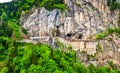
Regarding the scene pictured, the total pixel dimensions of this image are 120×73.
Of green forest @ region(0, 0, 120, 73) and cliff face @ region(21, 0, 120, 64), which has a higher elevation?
cliff face @ region(21, 0, 120, 64)

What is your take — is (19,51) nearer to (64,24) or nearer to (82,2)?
(64,24)

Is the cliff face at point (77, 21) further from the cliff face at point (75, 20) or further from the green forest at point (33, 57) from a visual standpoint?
the green forest at point (33, 57)

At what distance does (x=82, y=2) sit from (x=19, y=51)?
30.3 m

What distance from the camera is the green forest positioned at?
108062 millimetres

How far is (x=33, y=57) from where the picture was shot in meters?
110

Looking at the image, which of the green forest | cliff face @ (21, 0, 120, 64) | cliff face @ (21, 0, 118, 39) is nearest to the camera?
the green forest

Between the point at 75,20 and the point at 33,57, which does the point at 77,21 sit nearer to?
the point at 75,20

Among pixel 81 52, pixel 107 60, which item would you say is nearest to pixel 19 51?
pixel 81 52

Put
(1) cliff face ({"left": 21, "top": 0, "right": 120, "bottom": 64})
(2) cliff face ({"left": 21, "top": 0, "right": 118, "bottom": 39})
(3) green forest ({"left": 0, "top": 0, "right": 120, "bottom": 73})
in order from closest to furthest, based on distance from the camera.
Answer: (3) green forest ({"left": 0, "top": 0, "right": 120, "bottom": 73}) → (1) cliff face ({"left": 21, "top": 0, "right": 120, "bottom": 64}) → (2) cliff face ({"left": 21, "top": 0, "right": 118, "bottom": 39})

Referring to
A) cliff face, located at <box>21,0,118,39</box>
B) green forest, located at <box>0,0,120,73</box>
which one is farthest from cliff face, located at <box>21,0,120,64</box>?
green forest, located at <box>0,0,120,73</box>

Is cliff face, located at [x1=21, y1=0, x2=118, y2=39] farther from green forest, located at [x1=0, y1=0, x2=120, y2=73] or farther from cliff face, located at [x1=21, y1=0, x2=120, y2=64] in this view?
green forest, located at [x1=0, y1=0, x2=120, y2=73]

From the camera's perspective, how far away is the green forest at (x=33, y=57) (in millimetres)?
108062

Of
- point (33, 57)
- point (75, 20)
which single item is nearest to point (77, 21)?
point (75, 20)

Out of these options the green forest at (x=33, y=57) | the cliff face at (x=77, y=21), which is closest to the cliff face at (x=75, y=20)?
the cliff face at (x=77, y=21)
